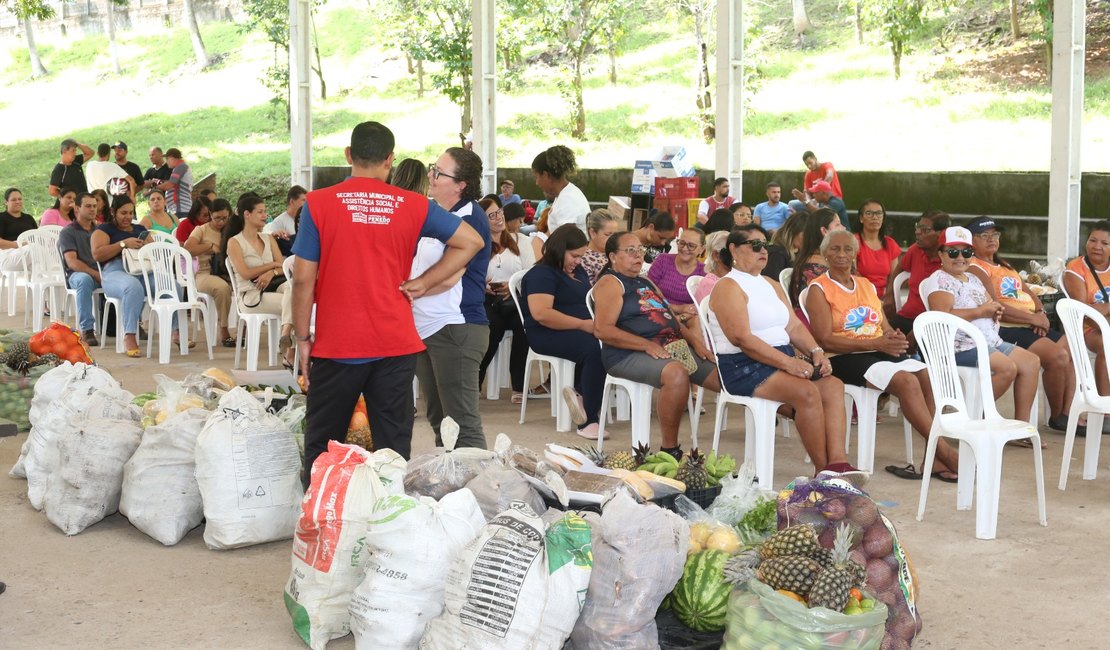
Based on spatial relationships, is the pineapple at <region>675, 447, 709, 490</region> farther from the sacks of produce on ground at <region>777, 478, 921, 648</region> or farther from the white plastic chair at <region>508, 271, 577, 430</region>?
the white plastic chair at <region>508, 271, 577, 430</region>

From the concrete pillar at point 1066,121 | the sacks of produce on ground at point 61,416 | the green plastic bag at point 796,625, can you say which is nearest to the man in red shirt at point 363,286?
the sacks of produce on ground at point 61,416

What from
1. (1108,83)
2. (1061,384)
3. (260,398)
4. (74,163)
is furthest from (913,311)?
(1108,83)

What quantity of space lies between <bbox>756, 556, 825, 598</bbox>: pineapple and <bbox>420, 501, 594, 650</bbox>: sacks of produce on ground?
49 centimetres

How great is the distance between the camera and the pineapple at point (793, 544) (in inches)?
126

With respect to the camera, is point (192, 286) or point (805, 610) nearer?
point (805, 610)

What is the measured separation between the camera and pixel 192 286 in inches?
355

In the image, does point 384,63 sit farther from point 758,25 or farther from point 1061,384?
point 1061,384

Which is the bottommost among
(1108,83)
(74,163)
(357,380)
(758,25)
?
(357,380)

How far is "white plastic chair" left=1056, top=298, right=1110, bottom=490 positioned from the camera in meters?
5.15

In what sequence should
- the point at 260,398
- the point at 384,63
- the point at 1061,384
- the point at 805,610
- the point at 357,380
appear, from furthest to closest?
the point at 384,63 < the point at 1061,384 < the point at 260,398 < the point at 357,380 < the point at 805,610

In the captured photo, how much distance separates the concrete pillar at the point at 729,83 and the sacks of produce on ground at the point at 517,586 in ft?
28.0

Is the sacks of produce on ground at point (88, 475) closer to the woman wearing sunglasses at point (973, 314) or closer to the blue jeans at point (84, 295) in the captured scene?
the woman wearing sunglasses at point (973, 314)

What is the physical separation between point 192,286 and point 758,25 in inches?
797

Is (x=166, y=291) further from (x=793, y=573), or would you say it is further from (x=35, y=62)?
(x=35, y=62)
